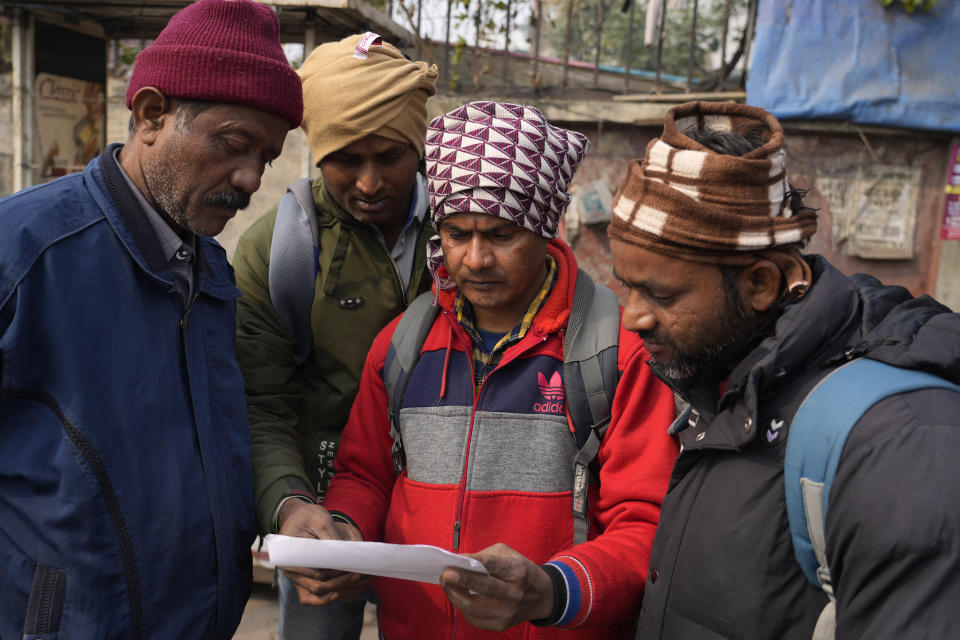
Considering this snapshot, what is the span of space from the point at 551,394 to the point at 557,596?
51 cm

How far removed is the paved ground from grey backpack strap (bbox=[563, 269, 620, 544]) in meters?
2.98

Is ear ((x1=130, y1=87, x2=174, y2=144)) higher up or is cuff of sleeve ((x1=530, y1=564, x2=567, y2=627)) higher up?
ear ((x1=130, y1=87, x2=174, y2=144))

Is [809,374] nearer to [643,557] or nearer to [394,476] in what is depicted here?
[643,557]

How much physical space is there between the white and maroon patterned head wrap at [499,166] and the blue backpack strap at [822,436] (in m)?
0.99

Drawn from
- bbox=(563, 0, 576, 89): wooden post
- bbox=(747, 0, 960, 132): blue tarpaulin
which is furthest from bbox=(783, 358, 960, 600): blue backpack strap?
bbox=(563, 0, 576, 89): wooden post

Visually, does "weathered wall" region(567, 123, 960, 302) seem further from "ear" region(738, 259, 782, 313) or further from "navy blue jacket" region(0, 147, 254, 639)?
"navy blue jacket" region(0, 147, 254, 639)

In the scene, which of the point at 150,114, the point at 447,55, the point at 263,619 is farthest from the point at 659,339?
the point at 447,55

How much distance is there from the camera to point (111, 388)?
5.41 ft

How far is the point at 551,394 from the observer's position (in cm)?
200

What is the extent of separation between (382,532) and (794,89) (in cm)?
512

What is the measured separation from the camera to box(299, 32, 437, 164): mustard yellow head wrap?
2.45 meters

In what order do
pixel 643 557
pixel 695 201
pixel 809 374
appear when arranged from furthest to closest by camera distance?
pixel 643 557 < pixel 695 201 < pixel 809 374

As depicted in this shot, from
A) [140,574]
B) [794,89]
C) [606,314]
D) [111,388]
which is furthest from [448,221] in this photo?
[794,89]

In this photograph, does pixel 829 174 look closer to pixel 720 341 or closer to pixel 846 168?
pixel 846 168
